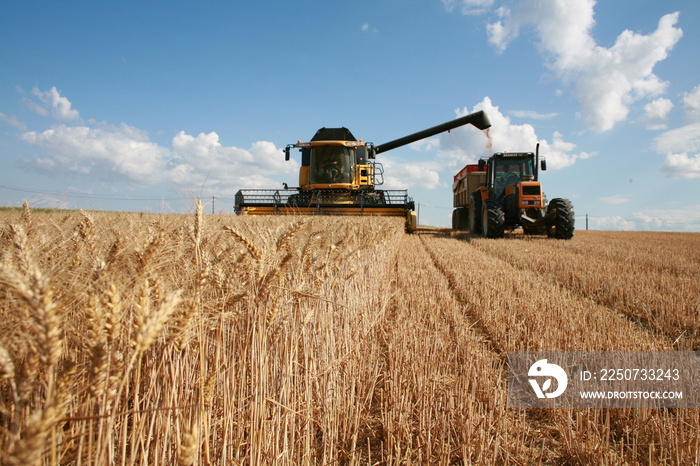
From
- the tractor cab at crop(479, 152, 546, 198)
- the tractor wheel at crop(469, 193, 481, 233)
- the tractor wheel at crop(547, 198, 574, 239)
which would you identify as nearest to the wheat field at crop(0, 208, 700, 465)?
the tractor wheel at crop(547, 198, 574, 239)

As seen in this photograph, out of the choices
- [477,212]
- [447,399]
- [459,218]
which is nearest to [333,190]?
[477,212]

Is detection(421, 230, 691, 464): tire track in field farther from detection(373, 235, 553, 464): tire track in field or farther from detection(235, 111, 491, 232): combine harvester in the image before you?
detection(235, 111, 491, 232): combine harvester

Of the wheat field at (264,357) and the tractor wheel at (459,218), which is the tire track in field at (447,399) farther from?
the tractor wheel at (459,218)

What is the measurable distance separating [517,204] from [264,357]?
1228cm

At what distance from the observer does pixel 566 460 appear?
1963 millimetres

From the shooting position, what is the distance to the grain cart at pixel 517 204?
39.8ft

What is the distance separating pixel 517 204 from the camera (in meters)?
12.5

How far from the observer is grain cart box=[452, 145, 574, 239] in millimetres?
12141

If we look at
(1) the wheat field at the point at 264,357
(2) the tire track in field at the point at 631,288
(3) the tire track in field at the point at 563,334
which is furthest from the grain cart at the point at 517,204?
(1) the wheat field at the point at 264,357

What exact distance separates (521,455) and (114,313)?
1958 mm

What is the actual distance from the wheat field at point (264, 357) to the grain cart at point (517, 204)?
→ 318 inches

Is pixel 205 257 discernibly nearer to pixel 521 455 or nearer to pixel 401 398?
pixel 401 398

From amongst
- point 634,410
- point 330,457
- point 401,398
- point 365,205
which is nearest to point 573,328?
point 634,410

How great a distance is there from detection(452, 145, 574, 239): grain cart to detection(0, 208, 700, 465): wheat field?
8066 millimetres
